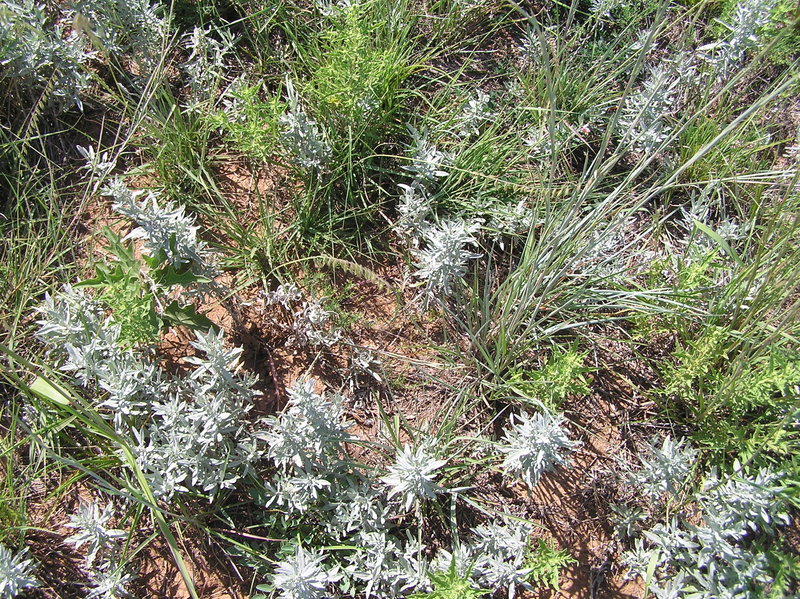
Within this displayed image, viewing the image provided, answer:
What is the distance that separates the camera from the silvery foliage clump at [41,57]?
2.59 meters

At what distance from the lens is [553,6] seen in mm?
3139

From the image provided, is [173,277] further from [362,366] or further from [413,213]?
[413,213]

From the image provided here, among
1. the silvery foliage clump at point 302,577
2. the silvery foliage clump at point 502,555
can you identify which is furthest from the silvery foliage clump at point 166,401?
the silvery foliage clump at point 502,555

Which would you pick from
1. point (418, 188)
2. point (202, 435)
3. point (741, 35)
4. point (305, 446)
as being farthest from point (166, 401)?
point (741, 35)

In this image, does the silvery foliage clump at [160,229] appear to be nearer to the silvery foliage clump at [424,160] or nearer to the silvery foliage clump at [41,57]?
the silvery foliage clump at [41,57]

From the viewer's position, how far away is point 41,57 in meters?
2.67

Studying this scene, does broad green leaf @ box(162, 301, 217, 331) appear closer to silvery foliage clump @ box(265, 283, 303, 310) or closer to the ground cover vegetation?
the ground cover vegetation

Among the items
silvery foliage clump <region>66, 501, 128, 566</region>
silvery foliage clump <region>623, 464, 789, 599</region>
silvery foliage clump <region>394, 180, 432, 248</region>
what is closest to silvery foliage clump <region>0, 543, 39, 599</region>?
silvery foliage clump <region>66, 501, 128, 566</region>

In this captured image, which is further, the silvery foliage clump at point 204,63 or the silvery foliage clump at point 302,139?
the silvery foliage clump at point 204,63

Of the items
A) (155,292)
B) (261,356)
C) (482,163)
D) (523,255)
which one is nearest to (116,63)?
(155,292)

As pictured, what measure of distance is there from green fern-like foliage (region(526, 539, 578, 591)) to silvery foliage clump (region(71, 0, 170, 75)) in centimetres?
263

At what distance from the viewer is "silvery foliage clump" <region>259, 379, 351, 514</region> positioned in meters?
2.22

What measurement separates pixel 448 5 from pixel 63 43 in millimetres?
1783

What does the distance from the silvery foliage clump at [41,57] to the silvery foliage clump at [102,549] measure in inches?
68.4
